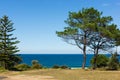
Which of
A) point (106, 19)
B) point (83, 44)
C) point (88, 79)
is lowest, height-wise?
point (88, 79)

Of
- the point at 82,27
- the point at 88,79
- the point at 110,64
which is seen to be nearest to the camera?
the point at 88,79

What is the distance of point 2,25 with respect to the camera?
62.2m

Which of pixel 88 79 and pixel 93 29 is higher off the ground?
pixel 93 29

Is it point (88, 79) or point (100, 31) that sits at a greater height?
point (100, 31)

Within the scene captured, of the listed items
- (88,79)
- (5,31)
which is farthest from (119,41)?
(5,31)

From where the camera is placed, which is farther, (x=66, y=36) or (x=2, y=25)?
(x=2, y=25)

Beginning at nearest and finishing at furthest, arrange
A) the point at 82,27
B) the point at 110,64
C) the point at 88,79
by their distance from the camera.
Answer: the point at 88,79 → the point at 82,27 → the point at 110,64

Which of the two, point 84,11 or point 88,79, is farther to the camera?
point 84,11

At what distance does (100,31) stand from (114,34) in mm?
2325

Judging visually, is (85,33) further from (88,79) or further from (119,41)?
(88,79)

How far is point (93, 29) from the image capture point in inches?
1935

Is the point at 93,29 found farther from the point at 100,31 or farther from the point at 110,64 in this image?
the point at 110,64

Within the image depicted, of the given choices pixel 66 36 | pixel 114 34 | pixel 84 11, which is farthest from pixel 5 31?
pixel 114 34

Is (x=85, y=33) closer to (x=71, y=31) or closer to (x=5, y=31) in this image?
(x=71, y=31)
